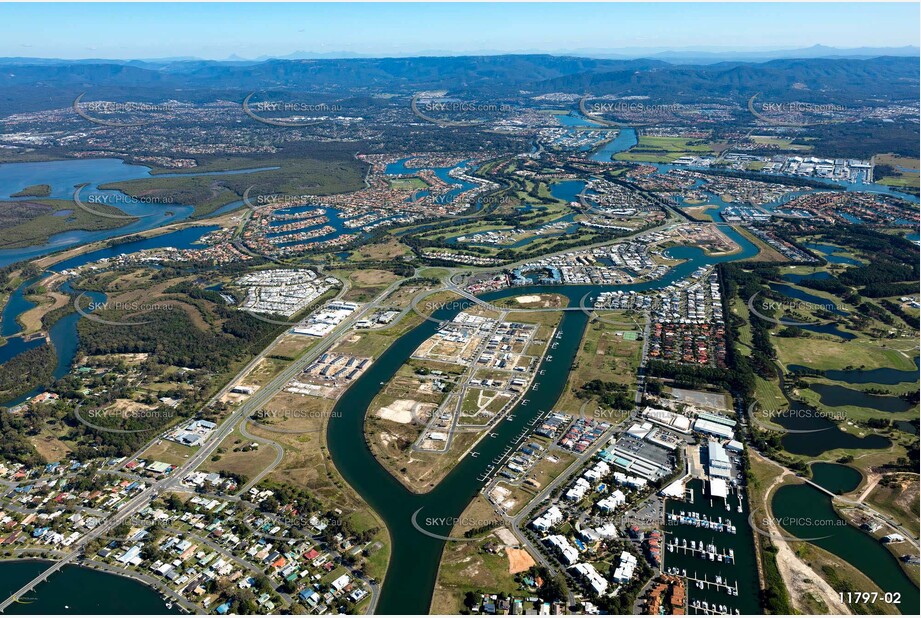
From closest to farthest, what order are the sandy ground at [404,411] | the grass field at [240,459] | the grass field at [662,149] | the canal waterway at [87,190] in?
the grass field at [240,459], the sandy ground at [404,411], the canal waterway at [87,190], the grass field at [662,149]

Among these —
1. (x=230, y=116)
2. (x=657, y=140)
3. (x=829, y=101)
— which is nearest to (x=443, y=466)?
(x=657, y=140)

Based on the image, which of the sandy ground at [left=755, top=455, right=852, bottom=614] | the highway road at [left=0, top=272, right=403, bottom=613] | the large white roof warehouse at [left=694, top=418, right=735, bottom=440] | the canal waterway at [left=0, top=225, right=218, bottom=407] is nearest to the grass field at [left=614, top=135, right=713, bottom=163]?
the canal waterway at [left=0, top=225, right=218, bottom=407]

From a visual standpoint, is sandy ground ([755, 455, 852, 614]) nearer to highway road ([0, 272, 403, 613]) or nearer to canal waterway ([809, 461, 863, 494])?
canal waterway ([809, 461, 863, 494])

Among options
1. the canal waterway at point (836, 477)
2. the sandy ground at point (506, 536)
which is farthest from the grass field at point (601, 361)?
the canal waterway at point (836, 477)

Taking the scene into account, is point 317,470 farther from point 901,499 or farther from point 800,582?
point 901,499

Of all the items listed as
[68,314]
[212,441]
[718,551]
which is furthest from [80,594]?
[68,314]

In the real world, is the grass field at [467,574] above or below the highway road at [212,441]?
below

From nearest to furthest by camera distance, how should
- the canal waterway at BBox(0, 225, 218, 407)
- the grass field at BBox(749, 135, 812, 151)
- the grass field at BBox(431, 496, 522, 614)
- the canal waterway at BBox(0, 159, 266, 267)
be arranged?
the grass field at BBox(431, 496, 522, 614) → the canal waterway at BBox(0, 225, 218, 407) → the canal waterway at BBox(0, 159, 266, 267) → the grass field at BBox(749, 135, 812, 151)

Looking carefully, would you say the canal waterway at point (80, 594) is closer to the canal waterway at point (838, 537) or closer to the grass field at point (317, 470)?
the grass field at point (317, 470)

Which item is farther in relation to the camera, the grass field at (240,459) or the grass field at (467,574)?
the grass field at (240,459)
